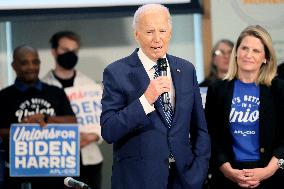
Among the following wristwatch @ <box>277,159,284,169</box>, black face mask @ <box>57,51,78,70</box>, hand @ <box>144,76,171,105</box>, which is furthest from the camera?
black face mask @ <box>57,51,78,70</box>

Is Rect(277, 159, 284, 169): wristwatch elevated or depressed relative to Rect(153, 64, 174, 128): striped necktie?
depressed

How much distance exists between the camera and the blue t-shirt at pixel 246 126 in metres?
3.29

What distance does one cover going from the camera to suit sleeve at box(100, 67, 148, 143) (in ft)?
8.22

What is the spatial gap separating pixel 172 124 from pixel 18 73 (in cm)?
274

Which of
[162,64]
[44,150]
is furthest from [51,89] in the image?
[162,64]

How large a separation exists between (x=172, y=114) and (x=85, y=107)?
2697 millimetres

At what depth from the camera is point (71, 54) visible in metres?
5.46

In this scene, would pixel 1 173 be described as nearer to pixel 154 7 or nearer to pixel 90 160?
pixel 90 160

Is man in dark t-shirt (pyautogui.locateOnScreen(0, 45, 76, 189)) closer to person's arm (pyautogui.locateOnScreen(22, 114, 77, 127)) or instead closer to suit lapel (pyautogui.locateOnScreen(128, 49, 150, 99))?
person's arm (pyautogui.locateOnScreen(22, 114, 77, 127))

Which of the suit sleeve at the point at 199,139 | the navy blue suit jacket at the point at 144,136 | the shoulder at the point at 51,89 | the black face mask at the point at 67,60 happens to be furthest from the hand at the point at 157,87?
the black face mask at the point at 67,60

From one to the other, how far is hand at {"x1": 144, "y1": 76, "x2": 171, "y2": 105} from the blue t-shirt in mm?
919

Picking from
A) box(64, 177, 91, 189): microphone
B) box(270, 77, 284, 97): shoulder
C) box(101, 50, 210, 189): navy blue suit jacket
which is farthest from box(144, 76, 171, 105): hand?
box(270, 77, 284, 97): shoulder

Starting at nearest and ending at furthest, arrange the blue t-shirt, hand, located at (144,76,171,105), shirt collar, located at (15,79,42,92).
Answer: hand, located at (144,76,171,105), the blue t-shirt, shirt collar, located at (15,79,42,92)


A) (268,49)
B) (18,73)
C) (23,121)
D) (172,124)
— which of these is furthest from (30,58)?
(172,124)
